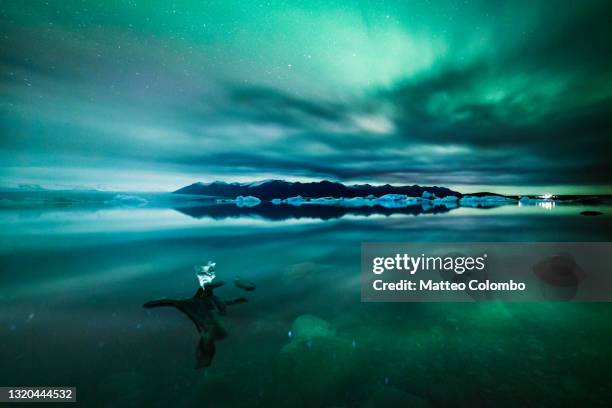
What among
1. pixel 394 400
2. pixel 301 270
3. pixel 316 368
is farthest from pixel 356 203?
pixel 394 400

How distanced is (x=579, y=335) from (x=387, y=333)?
4334 mm

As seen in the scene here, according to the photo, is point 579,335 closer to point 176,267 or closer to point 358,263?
point 358,263

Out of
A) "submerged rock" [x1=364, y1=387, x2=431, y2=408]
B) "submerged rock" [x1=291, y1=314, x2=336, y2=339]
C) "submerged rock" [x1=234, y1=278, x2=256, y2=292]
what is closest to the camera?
"submerged rock" [x1=364, y1=387, x2=431, y2=408]

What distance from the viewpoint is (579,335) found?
5789 mm

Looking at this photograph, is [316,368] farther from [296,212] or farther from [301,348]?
[296,212]

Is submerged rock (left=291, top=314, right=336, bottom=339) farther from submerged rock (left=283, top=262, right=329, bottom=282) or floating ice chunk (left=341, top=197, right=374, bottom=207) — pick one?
floating ice chunk (left=341, top=197, right=374, bottom=207)

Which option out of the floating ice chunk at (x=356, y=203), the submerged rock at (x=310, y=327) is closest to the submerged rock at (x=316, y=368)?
the submerged rock at (x=310, y=327)

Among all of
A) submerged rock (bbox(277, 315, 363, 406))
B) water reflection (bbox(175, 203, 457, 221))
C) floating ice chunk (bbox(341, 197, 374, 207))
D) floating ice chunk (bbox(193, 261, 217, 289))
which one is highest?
floating ice chunk (bbox(341, 197, 374, 207))

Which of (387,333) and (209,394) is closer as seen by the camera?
(209,394)

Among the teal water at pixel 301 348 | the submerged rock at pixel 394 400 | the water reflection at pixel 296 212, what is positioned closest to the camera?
the submerged rock at pixel 394 400

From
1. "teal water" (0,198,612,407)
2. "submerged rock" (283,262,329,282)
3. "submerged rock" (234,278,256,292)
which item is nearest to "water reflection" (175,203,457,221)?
"submerged rock" (283,262,329,282)

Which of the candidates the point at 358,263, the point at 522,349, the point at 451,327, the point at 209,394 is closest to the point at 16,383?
the point at 209,394

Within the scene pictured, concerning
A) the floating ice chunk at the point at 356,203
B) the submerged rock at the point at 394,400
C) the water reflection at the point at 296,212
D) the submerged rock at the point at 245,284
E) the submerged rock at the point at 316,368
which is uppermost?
the floating ice chunk at the point at 356,203

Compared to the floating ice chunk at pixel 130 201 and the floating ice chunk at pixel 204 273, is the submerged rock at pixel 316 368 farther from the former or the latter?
the floating ice chunk at pixel 130 201
